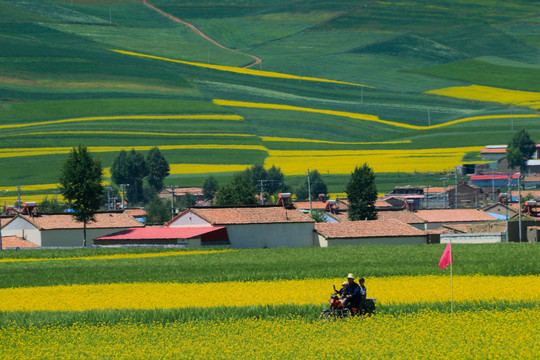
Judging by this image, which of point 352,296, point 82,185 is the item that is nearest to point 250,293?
point 352,296

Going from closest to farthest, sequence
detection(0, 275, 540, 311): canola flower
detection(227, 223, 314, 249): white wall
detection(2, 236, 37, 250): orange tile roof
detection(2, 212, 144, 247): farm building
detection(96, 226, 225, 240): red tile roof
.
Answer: detection(0, 275, 540, 311): canola flower → detection(96, 226, 225, 240): red tile roof → detection(227, 223, 314, 249): white wall → detection(2, 236, 37, 250): orange tile roof → detection(2, 212, 144, 247): farm building

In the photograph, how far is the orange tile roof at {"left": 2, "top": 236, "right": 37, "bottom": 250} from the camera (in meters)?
115

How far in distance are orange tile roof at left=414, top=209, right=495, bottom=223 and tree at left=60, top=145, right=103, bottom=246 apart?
1933 inches

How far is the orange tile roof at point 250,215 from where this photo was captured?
109500 millimetres

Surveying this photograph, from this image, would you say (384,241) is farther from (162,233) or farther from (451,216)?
(451,216)

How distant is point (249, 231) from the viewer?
359ft

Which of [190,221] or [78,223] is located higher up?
[190,221]

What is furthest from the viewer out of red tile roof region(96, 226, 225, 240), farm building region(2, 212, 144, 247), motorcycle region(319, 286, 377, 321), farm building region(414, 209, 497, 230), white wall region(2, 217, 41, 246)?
farm building region(414, 209, 497, 230)

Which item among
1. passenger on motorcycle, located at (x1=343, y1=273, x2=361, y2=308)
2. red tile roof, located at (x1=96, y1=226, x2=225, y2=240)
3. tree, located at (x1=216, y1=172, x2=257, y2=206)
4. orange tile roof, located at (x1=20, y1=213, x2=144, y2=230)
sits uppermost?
tree, located at (x1=216, y1=172, x2=257, y2=206)

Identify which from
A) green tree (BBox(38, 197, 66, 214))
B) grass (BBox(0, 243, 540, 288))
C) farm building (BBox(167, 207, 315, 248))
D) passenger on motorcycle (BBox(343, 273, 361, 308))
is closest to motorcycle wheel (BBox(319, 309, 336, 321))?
passenger on motorcycle (BBox(343, 273, 361, 308))

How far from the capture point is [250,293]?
162 feet

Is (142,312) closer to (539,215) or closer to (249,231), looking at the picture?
(249,231)

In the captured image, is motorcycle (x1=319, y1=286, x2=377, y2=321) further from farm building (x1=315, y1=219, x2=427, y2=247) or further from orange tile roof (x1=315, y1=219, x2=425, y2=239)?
orange tile roof (x1=315, y1=219, x2=425, y2=239)

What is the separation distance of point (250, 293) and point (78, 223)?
3105 inches
